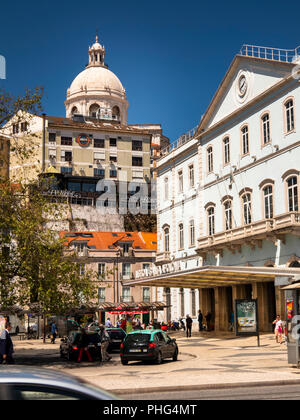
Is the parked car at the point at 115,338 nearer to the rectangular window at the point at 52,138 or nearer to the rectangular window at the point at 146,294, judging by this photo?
the rectangular window at the point at 146,294

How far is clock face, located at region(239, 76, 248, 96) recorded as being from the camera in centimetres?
4219

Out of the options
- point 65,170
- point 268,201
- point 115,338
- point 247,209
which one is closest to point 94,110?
point 65,170

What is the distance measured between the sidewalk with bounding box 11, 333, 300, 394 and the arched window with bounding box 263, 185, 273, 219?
10.5m

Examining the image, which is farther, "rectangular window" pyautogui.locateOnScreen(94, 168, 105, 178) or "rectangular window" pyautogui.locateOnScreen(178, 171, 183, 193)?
"rectangular window" pyautogui.locateOnScreen(94, 168, 105, 178)

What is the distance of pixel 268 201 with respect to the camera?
38.9 m

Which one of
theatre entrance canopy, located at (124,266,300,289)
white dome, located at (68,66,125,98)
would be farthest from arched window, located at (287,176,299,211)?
white dome, located at (68,66,125,98)

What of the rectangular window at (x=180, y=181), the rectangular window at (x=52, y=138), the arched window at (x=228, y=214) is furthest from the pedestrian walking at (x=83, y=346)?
the rectangular window at (x=52, y=138)

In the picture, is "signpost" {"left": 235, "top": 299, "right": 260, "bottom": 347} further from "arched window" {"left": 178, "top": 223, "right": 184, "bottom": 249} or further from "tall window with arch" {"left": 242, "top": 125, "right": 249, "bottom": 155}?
"arched window" {"left": 178, "top": 223, "right": 184, "bottom": 249}

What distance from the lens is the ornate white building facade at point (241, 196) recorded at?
3612 centimetres

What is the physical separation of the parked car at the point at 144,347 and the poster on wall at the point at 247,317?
22.0ft

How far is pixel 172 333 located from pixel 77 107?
6948cm

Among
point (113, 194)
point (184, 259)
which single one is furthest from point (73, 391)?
point (113, 194)

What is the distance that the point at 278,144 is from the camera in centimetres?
3778
